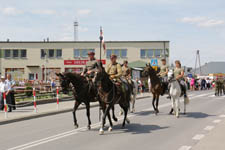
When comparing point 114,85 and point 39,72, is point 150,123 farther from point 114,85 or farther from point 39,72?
point 39,72

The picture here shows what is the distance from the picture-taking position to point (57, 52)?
69688 millimetres

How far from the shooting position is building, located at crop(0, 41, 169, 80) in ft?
226

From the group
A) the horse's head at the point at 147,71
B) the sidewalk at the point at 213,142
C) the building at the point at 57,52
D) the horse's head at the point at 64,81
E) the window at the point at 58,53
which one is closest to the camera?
the sidewalk at the point at 213,142

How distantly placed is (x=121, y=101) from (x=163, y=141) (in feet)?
8.63

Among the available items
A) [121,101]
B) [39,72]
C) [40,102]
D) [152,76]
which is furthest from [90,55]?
[39,72]

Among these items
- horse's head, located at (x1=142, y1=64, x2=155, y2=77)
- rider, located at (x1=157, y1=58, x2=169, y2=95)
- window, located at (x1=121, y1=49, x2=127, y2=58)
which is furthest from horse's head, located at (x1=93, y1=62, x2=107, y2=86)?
window, located at (x1=121, y1=49, x2=127, y2=58)

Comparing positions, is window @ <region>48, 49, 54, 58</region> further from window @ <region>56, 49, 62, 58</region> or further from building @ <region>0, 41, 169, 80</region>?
window @ <region>56, 49, 62, 58</region>

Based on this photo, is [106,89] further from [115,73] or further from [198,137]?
[198,137]

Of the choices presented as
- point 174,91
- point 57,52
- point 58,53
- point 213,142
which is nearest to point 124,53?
point 58,53

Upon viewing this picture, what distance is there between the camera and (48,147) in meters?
8.04

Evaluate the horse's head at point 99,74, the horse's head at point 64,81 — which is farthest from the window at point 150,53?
the horse's head at point 99,74

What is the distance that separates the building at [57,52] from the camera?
68812 millimetres

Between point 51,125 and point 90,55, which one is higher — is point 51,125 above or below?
below

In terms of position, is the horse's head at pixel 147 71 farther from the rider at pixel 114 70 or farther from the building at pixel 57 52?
the building at pixel 57 52
